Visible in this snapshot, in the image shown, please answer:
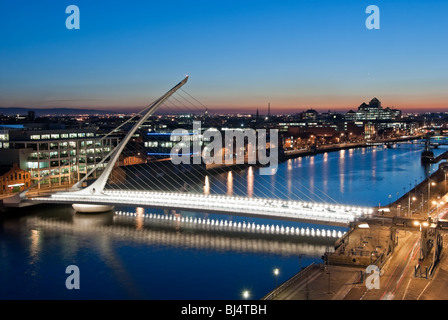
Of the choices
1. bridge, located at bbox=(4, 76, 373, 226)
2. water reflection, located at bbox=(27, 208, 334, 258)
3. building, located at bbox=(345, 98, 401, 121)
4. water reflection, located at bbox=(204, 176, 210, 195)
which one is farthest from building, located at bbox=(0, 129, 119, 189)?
building, located at bbox=(345, 98, 401, 121)

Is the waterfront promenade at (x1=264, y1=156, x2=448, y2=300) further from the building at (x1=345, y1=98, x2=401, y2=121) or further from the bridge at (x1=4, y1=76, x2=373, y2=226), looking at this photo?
the building at (x1=345, y1=98, x2=401, y2=121)

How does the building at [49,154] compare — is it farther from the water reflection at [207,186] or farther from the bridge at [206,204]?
the water reflection at [207,186]

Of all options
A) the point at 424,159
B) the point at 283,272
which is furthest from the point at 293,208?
the point at 424,159

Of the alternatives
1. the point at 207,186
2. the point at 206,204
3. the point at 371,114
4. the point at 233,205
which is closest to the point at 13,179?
the point at 207,186

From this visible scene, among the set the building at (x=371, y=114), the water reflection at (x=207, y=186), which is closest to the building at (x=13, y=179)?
the water reflection at (x=207, y=186)

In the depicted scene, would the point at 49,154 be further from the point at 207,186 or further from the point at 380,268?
the point at 380,268
